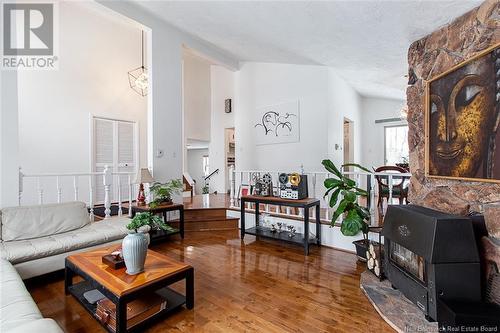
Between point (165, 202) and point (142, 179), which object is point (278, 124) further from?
point (142, 179)

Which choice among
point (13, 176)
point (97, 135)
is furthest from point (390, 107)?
point (13, 176)

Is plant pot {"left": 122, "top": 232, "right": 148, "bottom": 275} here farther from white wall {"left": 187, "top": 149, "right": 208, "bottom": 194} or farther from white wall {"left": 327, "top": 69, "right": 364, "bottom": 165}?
white wall {"left": 187, "top": 149, "right": 208, "bottom": 194}

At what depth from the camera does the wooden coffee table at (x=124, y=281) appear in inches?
62.8

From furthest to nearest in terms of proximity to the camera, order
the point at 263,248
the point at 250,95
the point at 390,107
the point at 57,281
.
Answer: the point at 390,107 < the point at 250,95 < the point at 263,248 < the point at 57,281

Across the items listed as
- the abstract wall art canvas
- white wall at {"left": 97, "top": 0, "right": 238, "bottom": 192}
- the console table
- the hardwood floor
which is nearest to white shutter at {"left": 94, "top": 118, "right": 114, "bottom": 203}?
white wall at {"left": 97, "top": 0, "right": 238, "bottom": 192}

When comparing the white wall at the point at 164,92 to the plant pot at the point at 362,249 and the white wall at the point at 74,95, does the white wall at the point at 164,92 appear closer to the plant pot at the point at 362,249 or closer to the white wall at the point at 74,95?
the white wall at the point at 74,95

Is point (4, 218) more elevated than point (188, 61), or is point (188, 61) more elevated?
point (188, 61)

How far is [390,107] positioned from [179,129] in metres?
5.95

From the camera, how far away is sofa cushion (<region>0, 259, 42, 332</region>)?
122cm

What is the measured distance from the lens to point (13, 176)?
2.79m

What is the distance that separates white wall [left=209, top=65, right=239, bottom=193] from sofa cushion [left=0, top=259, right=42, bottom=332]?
5.53m

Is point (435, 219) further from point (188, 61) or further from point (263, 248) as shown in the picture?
point (188, 61)

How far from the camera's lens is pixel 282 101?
5.38m

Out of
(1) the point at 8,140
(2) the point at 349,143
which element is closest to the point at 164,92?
(1) the point at 8,140
